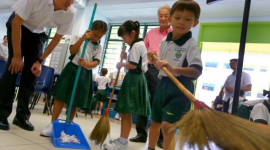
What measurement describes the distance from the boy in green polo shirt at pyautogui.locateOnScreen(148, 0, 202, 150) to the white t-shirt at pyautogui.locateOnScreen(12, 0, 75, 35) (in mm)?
844

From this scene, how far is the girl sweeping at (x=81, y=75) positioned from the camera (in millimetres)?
1687

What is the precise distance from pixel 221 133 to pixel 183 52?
0.61 m

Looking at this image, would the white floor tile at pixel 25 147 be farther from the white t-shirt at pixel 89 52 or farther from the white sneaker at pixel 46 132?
the white t-shirt at pixel 89 52

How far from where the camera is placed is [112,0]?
18.4ft

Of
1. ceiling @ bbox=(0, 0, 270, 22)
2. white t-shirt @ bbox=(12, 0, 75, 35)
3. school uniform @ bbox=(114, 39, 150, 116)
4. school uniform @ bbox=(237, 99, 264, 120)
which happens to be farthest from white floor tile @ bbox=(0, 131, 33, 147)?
ceiling @ bbox=(0, 0, 270, 22)

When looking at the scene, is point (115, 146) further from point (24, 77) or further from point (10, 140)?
→ point (24, 77)

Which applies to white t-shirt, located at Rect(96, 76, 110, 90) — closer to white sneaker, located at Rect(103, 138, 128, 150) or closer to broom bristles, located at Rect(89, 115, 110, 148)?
broom bristles, located at Rect(89, 115, 110, 148)

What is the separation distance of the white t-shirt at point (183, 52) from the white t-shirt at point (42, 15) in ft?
2.89

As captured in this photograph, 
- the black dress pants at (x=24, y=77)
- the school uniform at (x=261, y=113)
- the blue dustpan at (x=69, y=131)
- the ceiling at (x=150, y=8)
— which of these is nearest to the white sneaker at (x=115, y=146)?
the blue dustpan at (x=69, y=131)

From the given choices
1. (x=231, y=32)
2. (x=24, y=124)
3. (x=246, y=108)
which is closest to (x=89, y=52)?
(x=24, y=124)

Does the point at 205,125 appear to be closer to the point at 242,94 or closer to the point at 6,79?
the point at 6,79

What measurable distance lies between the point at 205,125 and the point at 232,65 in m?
3.28

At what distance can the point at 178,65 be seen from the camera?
1182 mm

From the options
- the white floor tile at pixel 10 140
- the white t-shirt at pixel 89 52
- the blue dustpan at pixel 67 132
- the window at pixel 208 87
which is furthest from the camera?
the window at pixel 208 87
